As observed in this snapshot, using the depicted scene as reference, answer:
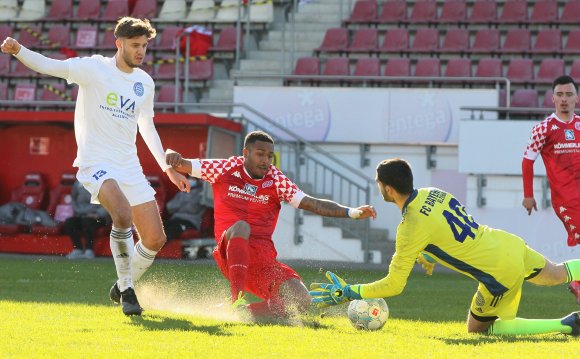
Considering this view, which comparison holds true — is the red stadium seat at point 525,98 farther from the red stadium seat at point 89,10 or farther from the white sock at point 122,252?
the white sock at point 122,252

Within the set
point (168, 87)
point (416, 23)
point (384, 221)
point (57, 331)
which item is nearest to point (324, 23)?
point (416, 23)

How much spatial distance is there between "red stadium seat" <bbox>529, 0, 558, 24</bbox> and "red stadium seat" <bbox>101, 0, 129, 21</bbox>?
918 centimetres

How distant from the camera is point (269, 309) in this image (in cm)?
842

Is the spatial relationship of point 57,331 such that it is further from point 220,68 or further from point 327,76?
point 220,68

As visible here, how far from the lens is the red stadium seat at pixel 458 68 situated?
2111 centimetres

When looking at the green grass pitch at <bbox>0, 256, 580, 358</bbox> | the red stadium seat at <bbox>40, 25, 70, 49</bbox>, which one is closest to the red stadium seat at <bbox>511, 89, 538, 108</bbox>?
the green grass pitch at <bbox>0, 256, 580, 358</bbox>

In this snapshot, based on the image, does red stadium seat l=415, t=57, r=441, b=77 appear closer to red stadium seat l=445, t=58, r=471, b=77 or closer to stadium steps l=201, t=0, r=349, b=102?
red stadium seat l=445, t=58, r=471, b=77

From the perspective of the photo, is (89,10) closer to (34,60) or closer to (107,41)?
(107,41)

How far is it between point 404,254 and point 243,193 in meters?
2.12

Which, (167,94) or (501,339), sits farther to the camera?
(167,94)

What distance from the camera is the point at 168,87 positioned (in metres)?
22.2

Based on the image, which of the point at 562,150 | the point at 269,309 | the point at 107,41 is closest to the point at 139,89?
the point at 269,309

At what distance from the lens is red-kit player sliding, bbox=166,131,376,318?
8500 millimetres

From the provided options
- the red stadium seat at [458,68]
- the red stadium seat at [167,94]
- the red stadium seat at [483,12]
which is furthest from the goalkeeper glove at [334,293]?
the red stadium seat at [483,12]
